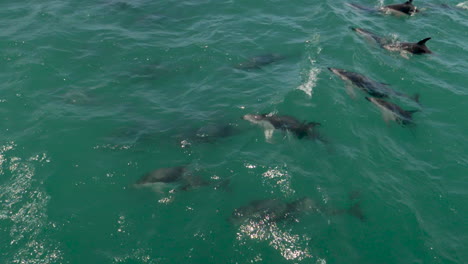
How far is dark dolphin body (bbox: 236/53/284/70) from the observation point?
2388cm

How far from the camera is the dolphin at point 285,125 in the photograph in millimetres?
18312

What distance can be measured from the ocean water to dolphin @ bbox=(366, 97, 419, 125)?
0.37m

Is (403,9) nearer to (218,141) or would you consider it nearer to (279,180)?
(218,141)

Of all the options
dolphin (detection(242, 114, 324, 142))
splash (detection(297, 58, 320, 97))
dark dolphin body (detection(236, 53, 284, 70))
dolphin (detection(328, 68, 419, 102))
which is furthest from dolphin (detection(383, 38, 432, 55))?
dolphin (detection(242, 114, 324, 142))

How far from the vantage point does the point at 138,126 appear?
18.9 m

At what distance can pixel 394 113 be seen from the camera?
63.9 ft

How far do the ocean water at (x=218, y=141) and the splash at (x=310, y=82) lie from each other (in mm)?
123

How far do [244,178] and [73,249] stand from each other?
7.49 m

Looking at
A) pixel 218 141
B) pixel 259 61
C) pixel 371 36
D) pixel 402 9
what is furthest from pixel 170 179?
pixel 402 9

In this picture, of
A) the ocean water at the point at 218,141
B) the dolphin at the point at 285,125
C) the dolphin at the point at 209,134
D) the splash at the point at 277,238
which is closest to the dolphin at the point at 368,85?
the ocean water at the point at 218,141

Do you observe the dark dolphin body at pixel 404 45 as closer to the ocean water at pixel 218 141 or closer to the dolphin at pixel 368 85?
the ocean water at pixel 218 141

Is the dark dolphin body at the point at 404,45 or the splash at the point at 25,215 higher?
the dark dolphin body at the point at 404,45

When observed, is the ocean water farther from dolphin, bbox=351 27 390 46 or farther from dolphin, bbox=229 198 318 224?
dolphin, bbox=351 27 390 46

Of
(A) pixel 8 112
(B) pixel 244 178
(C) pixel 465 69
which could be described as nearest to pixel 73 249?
(B) pixel 244 178
